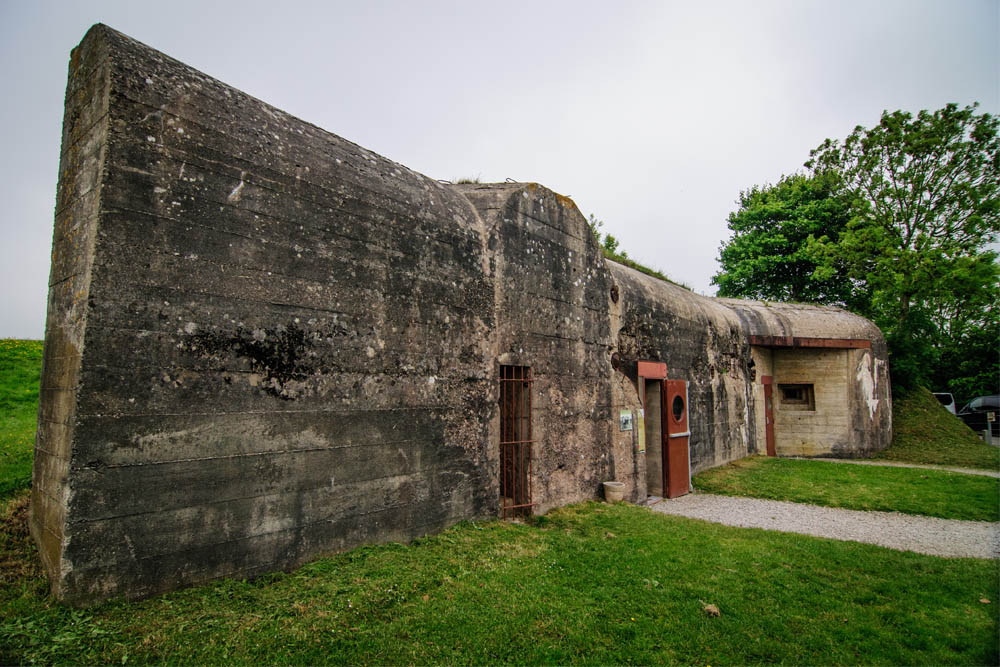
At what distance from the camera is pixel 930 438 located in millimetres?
15016

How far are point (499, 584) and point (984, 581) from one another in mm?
4394

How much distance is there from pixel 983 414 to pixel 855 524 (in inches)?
647

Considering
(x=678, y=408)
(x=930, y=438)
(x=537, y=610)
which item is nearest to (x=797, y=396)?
(x=930, y=438)

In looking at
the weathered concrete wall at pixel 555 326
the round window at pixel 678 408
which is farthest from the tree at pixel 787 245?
the weathered concrete wall at pixel 555 326

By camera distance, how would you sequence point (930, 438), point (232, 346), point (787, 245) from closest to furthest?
point (232, 346) < point (930, 438) < point (787, 245)

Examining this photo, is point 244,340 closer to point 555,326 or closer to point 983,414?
point 555,326

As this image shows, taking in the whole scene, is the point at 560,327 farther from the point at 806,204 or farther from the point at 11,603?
the point at 806,204

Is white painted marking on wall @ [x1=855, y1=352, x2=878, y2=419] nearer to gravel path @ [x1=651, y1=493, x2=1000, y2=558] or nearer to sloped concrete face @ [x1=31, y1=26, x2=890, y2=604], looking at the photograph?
gravel path @ [x1=651, y1=493, x2=1000, y2=558]

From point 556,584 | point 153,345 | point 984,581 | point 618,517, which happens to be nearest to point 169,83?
point 153,345

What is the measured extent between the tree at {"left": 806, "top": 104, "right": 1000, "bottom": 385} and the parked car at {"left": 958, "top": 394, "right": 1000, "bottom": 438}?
2.48m

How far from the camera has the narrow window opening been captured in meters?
14.9

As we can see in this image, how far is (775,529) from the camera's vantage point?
7109 millimetres

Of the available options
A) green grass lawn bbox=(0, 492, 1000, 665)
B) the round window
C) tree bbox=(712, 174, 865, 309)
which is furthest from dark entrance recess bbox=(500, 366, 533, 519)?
tree bbox=(712, 174, 865, 309)

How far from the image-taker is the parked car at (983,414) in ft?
58.5
